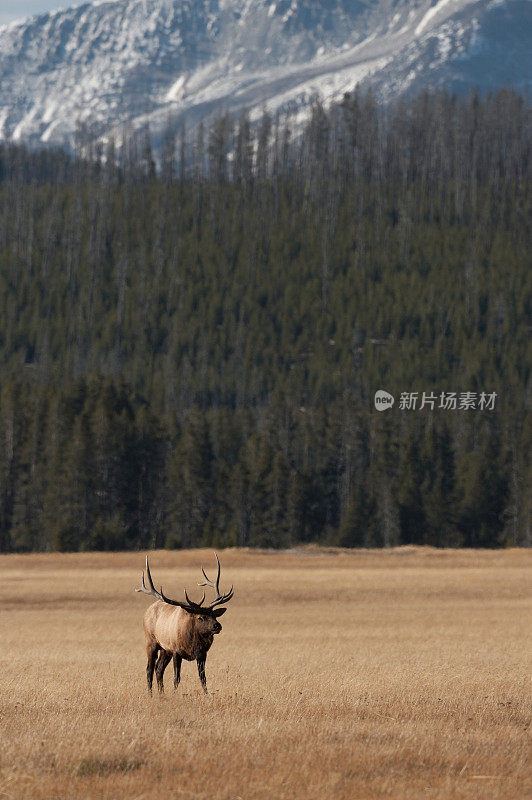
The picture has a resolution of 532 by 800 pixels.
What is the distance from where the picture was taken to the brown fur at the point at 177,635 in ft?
54.2

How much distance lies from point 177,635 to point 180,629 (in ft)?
0.53

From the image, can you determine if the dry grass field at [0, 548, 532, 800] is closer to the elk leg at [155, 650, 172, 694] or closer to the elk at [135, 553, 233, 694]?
the elk leg at [155, 650, 172, 694]

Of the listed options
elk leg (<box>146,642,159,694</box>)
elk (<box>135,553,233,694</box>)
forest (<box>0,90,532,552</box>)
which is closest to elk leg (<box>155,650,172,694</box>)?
elk (<box>135,553,233,694</box>)

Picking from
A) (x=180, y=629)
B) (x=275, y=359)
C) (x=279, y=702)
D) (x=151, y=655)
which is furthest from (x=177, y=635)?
(x=275, y=359)

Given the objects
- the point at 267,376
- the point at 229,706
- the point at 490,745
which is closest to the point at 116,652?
the point at 229,706

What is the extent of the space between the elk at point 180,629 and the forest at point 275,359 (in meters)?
69.4

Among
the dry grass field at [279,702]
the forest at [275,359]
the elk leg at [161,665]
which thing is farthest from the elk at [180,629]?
the forest at [275,359]

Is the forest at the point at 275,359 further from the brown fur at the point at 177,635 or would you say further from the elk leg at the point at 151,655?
the brown fur at the point at 177,635

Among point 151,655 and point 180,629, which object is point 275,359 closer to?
point 151,655

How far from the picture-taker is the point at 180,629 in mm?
16875

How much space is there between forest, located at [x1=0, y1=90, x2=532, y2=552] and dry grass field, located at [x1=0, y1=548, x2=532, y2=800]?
1850 inches

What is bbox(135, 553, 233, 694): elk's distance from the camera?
1642cm

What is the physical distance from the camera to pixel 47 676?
78.3 feet

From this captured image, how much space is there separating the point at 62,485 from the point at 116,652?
63613 millimetres
